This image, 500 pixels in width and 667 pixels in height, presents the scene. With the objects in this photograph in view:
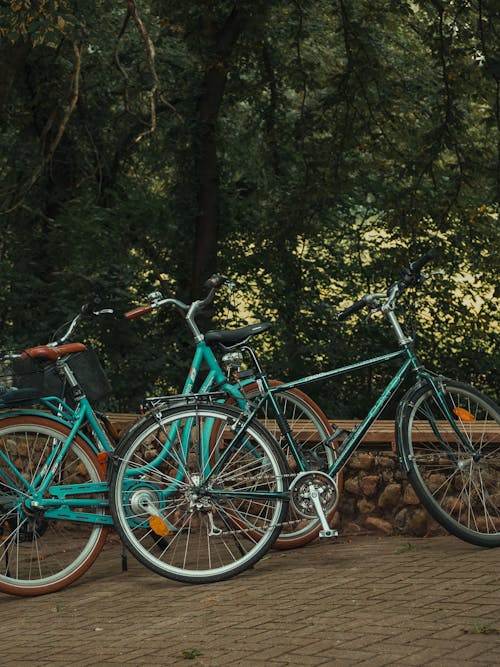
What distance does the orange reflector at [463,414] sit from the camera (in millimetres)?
6566

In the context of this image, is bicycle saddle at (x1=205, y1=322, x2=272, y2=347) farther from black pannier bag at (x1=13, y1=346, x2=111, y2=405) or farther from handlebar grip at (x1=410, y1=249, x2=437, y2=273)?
handlebar grip at (x1=410, y1=249, x2=437, y2=273)

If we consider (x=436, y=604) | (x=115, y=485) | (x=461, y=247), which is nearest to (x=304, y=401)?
(x=115, y=485)

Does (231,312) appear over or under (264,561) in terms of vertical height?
over

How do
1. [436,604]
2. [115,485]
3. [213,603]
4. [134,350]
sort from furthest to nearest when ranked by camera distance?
[134,350] → [115,485] → [213,603] → [436,604]

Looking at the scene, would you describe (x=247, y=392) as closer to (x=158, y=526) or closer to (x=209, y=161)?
(x=158, y=526)

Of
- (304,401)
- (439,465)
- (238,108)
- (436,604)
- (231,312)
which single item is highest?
(238,108)

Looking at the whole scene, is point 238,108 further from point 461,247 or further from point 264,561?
point 264,561

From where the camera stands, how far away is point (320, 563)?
6488 mm

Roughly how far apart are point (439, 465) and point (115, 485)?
6.14ft

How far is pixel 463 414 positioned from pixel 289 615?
1.78 m

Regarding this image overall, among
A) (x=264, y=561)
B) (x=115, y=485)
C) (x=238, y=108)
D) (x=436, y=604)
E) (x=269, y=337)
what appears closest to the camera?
(x=436, y=604)

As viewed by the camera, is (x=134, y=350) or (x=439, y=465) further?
(x=134, y=350)

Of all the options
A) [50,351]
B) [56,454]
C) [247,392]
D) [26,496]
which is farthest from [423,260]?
[26,496]

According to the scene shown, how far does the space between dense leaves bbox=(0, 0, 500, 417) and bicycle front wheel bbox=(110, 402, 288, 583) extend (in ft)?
18.3
